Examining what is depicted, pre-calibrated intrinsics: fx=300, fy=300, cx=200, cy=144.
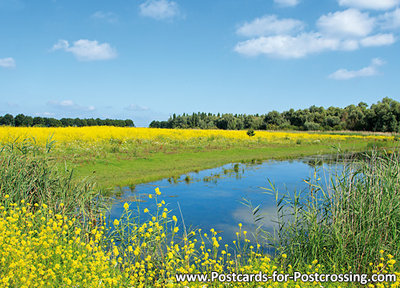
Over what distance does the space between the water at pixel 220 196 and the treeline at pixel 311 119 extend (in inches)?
1901

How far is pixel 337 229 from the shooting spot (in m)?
5.41

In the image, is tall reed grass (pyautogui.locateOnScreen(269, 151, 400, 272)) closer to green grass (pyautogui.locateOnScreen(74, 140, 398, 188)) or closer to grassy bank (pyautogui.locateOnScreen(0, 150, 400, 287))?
grassy bank (pyautogui.locateOnScreen(0, 150, 400, 287))

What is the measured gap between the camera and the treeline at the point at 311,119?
6712 centimetres

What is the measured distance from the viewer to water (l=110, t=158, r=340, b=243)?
873cm

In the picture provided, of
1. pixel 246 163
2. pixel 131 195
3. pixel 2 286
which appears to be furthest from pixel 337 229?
pixel 246 163

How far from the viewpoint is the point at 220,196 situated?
11.9 m

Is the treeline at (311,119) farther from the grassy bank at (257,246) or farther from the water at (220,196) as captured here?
the grassy bank at (257,246)

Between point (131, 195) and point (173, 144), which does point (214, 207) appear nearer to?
point (131, 195)

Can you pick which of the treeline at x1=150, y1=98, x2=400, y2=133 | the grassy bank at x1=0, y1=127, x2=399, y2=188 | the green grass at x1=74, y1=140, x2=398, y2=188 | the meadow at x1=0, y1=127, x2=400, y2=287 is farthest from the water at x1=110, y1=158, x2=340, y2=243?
the treeline at x1=150, y1=98, x2=400, y2=133

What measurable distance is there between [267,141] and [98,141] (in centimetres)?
2007

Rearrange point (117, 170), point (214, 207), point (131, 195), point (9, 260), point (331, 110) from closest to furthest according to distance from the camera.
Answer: point (9, 260)
point (214, 207)
point (131, 195)
point (117, 170)
point (331, 110)

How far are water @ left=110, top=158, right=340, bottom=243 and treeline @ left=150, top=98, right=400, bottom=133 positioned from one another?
Answer: 4827 centimetres

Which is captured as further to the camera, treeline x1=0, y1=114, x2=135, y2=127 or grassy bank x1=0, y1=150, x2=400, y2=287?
treeline x1=0, y1=114, x2=135, y2=127

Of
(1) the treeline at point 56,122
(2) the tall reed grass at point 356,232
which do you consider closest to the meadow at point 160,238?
(2) the tall reed grass at point 356,232
